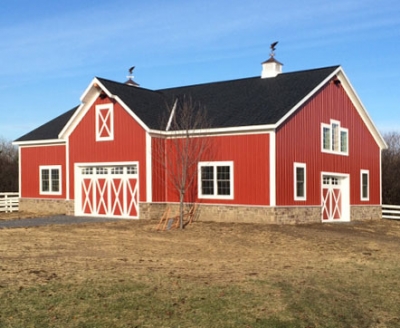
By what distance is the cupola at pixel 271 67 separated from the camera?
30462 mm

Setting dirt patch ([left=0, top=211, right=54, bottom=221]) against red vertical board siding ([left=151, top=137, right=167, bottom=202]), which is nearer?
red vertical board siding ([left=151, top=137, right=167, bottom=202])

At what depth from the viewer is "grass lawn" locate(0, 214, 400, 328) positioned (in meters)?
9.24

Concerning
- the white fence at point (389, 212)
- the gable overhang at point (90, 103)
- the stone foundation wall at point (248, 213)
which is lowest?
the white fence at point (389, 212)

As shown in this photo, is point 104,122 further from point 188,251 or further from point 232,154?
point 188,251

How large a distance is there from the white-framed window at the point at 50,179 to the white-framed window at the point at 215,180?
9.53 m

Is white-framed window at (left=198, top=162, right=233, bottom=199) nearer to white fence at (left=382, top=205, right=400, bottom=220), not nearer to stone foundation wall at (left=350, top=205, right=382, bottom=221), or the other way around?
stone foundation wall at (left=350, top=205, right=382, bottom=221)

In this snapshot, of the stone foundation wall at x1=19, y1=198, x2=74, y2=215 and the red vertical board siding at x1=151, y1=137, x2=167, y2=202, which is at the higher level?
the red vertical board siding at x1=151, y1=137, x2=167, y2=202

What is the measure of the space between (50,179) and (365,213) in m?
18.1

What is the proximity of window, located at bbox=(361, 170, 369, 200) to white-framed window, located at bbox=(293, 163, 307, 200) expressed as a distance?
6.97 metres

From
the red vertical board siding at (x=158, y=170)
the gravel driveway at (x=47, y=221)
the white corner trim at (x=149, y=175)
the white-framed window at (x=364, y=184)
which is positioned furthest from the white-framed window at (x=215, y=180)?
the white-framed window at (x=364, y=184)

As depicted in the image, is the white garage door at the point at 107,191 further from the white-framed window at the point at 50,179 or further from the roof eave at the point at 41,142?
the roof eave at the point at 41,142

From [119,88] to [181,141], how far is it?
4.78 meters

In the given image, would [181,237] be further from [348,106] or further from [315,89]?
[348,106]

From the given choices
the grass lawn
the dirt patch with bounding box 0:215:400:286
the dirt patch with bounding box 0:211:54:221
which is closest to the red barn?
the dirt patch with bounding box 0:211:54:221
